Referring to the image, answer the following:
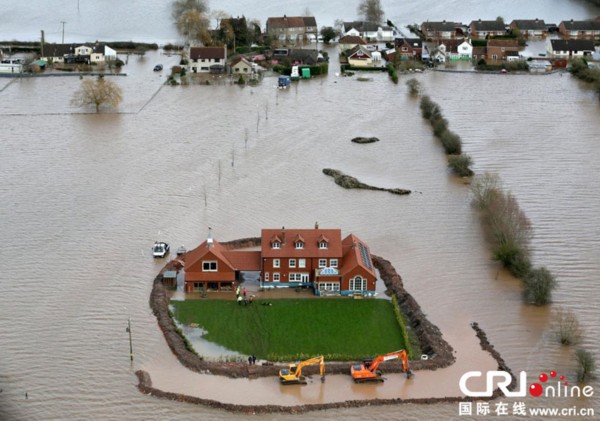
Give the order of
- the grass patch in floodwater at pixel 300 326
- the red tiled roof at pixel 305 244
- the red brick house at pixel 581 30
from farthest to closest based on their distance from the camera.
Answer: the red brick house at pixel 581 30
the red tiled roof at pixel 305 244
the grass patch in floodwater at pixel 300 326

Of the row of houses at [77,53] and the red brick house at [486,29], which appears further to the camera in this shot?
the red brick house at [486,29]

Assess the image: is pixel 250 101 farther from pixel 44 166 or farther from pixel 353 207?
pixel 353 207

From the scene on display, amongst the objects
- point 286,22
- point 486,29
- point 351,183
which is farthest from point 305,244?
point 486,29

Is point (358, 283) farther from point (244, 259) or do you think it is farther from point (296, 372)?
point (296, 372)

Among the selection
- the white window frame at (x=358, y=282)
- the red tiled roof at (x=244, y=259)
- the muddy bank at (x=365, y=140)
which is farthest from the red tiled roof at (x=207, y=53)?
the white window frame at (x=358, y=282)

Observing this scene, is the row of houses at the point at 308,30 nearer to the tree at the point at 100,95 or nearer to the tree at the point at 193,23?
the tree at the point at 193,23
